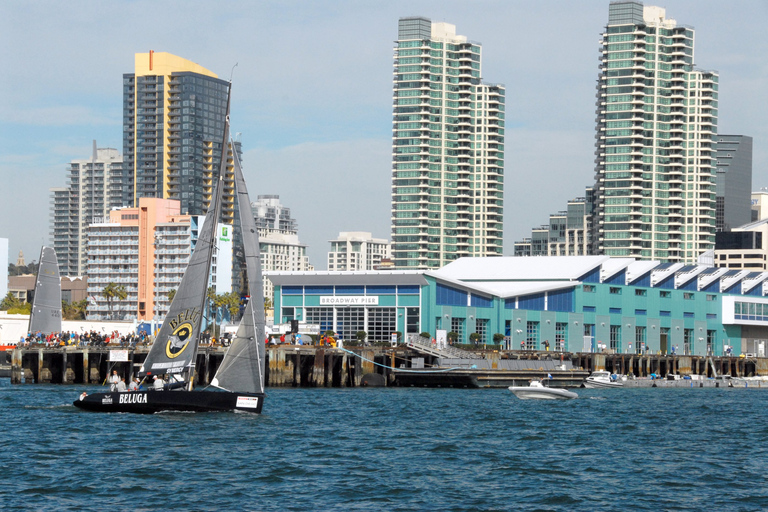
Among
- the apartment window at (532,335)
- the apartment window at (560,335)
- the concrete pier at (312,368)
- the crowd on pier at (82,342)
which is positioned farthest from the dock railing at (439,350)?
the apartment window at (560,335)

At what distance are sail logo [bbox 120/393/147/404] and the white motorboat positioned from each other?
52186 mm

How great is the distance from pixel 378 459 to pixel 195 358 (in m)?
14.3

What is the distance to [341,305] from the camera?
113 m

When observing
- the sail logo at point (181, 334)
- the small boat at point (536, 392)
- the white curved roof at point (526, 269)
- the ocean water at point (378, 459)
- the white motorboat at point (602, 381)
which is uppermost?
the white curved roof at point (526, 269)

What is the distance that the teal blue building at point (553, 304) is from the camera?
111938 millimetres

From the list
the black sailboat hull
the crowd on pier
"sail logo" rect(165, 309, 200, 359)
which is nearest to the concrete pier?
the crowd on pier

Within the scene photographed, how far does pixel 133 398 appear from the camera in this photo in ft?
175

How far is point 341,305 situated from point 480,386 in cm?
2521

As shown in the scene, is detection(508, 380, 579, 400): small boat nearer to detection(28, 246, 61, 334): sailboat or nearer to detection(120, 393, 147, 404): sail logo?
detection(120, 393, 147, 404): sail logo

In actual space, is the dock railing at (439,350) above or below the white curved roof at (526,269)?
below

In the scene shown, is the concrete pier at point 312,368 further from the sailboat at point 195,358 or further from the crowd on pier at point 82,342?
the sailboat at point 195,358

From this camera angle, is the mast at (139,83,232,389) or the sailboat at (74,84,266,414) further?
the mast at (139,83,232,389)

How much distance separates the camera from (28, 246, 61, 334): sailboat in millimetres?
107312

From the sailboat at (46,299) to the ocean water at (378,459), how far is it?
42.8m
